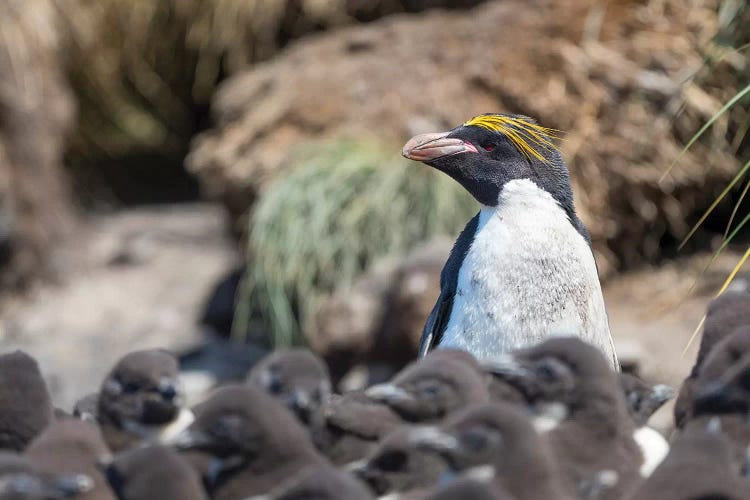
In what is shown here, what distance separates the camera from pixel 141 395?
10.7 feet

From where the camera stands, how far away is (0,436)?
3125 millimetres

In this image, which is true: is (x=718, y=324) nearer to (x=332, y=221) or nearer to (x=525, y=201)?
(x=525, y=201)

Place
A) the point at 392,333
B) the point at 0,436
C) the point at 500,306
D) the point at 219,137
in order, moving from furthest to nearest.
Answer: the point at 219,137, the point at 392,333, the point at 500,306, the point at 0,436

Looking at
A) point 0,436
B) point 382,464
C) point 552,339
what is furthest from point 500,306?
point 0,436

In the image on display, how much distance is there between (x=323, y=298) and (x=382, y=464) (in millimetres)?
5727

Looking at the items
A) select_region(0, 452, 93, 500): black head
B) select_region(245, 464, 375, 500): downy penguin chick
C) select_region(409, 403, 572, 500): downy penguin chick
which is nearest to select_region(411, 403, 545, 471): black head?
select_region(409, 403, 572, 500): downy penguin chick

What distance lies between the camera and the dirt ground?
8.12m

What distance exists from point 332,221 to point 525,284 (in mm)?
4343

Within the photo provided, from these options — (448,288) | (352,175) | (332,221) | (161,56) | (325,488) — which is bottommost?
(332,221)

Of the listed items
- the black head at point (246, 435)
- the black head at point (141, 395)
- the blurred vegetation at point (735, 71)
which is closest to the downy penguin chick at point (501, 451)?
the black head at point (246, 435)

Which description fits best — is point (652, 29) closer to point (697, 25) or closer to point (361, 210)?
point (697, 25)

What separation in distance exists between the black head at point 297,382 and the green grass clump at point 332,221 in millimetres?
5184

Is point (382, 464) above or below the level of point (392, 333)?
above

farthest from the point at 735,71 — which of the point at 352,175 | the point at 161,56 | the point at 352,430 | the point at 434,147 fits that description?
the point at 161,56
